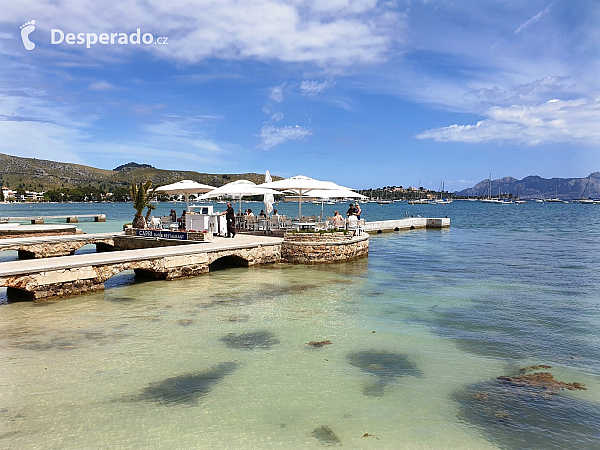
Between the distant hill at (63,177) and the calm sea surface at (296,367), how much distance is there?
150634 millimetres

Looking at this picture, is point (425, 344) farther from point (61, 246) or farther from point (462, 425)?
point (61, 246)

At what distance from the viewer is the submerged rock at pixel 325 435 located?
14.9 feet

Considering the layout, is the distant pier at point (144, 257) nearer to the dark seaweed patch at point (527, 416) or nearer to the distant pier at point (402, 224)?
the dark seaweed patch at point (527, 416)

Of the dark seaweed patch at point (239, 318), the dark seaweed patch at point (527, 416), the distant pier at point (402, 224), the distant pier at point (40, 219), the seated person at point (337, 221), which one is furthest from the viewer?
the distant pier at point (402, 224)

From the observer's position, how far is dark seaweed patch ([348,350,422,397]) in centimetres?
589

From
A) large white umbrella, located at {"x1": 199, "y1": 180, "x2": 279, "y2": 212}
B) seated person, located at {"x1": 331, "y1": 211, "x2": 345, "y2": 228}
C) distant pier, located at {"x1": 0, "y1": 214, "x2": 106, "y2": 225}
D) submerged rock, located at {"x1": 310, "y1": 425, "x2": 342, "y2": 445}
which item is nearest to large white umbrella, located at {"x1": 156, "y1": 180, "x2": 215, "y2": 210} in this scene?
large white umbrella, located at {"x1": 199, "y1": 180, "x2": 279, "y2": 212}

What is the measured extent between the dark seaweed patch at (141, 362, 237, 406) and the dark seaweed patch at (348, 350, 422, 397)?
2.16 meters

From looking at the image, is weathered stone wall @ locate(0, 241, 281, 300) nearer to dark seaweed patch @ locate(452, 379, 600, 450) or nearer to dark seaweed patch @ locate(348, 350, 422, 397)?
dark seaweed patch @ locate(348, 350, 422, 397)

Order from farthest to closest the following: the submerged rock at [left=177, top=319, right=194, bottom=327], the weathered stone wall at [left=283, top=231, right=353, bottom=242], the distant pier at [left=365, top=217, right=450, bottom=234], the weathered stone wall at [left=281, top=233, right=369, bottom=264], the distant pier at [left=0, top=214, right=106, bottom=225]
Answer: the distant pier at [left=365, top=217, right=450, bottom=234] < the distant pier at [left=0, top=214, right=106, bottom=225] < the weathered stone wall at [left=283, top=231, right=353, bottom=242] < the weathered stone wall at [left=281, top=233, right=369, bottom=264] < the submerged rock at [left=177, top=319, right=194, bottom=327]

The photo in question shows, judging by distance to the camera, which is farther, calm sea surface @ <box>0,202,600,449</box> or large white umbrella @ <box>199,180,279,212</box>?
large white umbrella @ <box>199,180,279,212</box>

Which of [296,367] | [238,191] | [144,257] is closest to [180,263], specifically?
[144,257]

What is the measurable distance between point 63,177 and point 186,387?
8383 inches

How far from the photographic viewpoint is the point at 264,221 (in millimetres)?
20125

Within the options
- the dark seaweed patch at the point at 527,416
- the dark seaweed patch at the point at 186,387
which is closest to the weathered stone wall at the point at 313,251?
the dark seaweed patch at the point at 186,387
